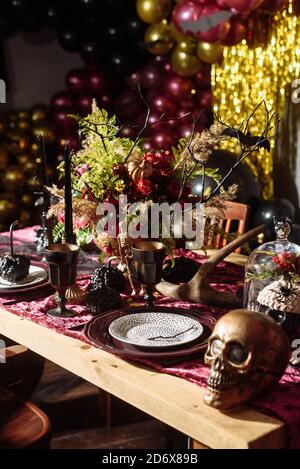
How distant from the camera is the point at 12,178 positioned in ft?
14.2

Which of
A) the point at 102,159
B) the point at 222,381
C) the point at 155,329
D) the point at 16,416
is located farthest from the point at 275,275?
the point at 16,416

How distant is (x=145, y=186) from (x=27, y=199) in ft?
8.92

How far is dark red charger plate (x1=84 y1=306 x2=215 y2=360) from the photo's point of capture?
4.59 feet

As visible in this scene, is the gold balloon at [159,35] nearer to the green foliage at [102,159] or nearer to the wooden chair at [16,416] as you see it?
the green foliage at [102,159]

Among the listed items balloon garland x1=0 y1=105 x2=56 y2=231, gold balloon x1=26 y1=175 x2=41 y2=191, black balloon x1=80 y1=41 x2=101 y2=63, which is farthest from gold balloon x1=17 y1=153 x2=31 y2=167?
black balloon x1=80 y1=41 x2=101 y2=63

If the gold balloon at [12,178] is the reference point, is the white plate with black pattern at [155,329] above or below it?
below

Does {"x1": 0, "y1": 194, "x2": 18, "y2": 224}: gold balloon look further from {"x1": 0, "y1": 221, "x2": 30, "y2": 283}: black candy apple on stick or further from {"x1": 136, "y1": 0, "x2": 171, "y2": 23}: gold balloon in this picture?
{"x1": 0, "y1": 221, "x2": 30, "y2": 283}: black candy apple on stick

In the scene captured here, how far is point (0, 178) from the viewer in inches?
173

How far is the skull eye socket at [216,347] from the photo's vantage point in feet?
3.83

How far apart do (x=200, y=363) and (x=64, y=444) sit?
1511 millimetres

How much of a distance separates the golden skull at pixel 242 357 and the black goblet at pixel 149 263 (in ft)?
1.71

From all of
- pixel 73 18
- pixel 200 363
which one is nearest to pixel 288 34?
pixel 73 18

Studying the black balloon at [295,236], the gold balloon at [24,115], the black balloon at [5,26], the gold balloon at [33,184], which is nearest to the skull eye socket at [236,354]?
the gold balloon at [33,184]

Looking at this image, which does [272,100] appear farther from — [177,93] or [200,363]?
[200,363]
